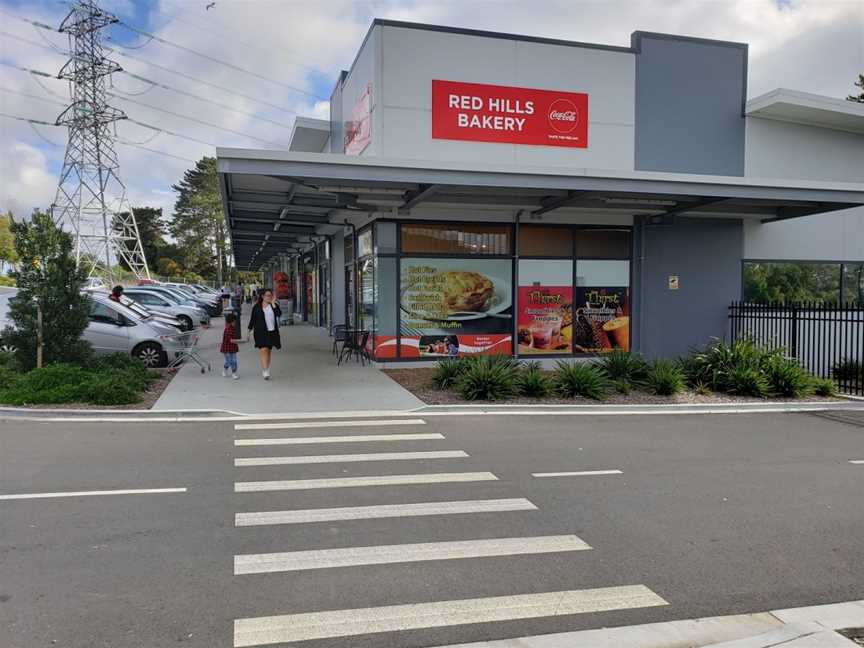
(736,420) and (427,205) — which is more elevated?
(427,205)

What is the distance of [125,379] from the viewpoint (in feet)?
38.3

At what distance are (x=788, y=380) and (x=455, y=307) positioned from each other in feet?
23.4

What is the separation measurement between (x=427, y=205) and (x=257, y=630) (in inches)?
486

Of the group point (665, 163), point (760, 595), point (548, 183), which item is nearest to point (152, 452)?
point (760, 595)

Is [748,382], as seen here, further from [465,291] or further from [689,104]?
[689,104]

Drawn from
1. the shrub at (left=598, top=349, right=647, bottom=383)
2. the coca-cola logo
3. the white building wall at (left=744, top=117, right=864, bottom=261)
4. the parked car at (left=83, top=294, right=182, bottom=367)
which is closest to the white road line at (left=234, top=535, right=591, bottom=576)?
the shrub at (left=598, top=349, right=647, bottom=383)

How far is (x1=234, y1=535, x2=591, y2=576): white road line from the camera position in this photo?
462cm

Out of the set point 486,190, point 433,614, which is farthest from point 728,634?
point 486,190

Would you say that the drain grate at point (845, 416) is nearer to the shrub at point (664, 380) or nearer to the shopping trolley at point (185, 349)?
the shrub at point (664, 380)

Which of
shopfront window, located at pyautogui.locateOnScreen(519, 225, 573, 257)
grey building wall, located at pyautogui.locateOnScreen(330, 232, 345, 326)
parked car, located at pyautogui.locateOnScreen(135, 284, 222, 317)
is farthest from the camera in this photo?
parked car, located at pyautogui.locateOnScreen(135, 284, 222, 317)

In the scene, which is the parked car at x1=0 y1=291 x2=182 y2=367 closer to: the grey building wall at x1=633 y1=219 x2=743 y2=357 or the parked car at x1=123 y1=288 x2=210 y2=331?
the parked car at x1=123 y1=288 x2=210 y2=331

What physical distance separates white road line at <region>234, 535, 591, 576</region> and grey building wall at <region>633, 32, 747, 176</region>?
13614mm

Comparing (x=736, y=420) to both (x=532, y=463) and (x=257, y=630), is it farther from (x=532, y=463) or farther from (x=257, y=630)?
(x=257, y=630)

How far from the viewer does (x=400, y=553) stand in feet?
15.9
